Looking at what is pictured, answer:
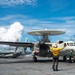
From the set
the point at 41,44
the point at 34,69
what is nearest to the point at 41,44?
the point at 41,44

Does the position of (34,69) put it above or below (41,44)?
below

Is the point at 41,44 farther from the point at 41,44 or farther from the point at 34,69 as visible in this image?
the point at 34,69

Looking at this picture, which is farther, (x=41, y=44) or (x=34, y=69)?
(x=41, y=44)

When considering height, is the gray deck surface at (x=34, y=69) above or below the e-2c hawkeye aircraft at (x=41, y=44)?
below

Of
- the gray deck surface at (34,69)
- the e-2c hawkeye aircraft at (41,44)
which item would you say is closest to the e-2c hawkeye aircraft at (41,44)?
the e-2c hawkeye aircraft at (41,44)

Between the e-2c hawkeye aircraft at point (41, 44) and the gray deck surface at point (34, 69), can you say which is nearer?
the gray deck surface at point (34, 69)

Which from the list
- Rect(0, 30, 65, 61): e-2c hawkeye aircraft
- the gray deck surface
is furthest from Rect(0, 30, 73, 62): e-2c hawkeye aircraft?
the gray deck surface

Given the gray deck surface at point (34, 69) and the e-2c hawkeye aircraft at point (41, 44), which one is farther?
the e-2c hawkeye aircraft at point (41, 44)

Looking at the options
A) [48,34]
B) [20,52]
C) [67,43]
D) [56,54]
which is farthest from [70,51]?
[20,52]

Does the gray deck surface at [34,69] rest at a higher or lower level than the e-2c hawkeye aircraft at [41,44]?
lower

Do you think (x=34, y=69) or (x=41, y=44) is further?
(x=41, y=44)

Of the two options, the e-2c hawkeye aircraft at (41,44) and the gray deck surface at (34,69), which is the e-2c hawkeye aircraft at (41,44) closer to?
the e-2c hawkeye aircraft at (41,44)

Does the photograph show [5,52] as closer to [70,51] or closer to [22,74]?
[70,51]

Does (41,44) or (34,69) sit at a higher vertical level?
(41,44)
